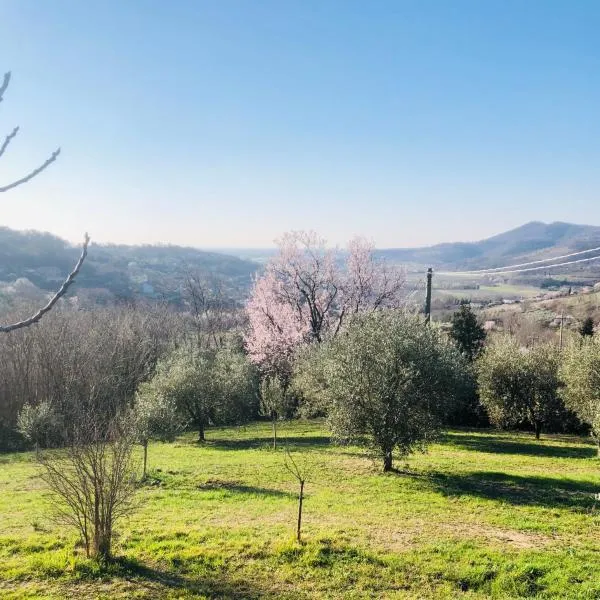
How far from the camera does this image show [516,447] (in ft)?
84.8

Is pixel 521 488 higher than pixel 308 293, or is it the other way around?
pixel 308 293

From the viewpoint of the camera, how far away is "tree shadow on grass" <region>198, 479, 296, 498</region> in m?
16.4

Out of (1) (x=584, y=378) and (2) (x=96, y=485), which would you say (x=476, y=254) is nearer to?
(1) (x=584, y=378)

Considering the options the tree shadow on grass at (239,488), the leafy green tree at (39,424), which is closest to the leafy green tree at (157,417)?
the tree shadow on grass at (239,488)

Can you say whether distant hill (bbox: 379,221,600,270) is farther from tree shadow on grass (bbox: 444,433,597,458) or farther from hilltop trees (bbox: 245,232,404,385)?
tree shadow on grass (bbox: 444,433,597,458)

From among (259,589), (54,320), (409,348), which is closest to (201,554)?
(259,589)

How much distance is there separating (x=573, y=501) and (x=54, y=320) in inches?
1985

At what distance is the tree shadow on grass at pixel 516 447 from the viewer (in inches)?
938

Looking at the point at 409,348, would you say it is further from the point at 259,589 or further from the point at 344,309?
the point at 344,309

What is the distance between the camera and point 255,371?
39.2 meters

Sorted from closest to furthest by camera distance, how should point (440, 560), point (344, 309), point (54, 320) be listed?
point (440, 560) < point (344, 309) < point (54, 320)

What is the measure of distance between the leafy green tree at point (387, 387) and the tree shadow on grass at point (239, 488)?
3.11 m

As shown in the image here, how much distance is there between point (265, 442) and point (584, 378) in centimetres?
1692

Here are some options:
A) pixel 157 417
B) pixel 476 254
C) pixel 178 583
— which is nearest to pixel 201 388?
pixel 157 417
